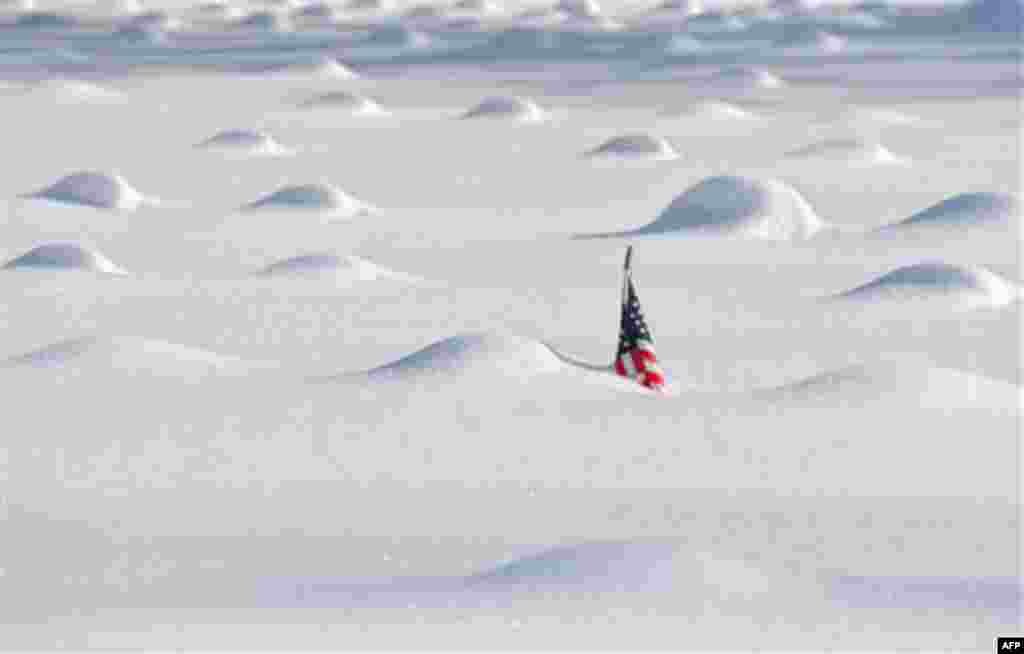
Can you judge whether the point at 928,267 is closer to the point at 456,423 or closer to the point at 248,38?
the point at 456,423

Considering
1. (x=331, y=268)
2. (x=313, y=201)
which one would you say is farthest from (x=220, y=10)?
(x=331, y=268)

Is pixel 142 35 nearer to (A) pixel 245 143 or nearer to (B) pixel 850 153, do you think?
(A) pixel 245 143

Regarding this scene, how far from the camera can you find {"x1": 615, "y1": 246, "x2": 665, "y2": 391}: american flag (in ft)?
19.7

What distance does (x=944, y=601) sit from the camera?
166 inches

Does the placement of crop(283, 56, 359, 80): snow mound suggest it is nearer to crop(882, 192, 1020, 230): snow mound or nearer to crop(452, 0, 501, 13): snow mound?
crop(452, 0, 501, 13): snow mound

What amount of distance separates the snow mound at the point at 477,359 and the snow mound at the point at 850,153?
6118mm

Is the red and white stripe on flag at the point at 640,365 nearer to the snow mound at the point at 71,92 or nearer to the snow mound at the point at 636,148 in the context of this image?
the snow mound at the point at 636,148

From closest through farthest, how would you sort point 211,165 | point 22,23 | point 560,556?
point 560,556, point 211,165, point 22,23

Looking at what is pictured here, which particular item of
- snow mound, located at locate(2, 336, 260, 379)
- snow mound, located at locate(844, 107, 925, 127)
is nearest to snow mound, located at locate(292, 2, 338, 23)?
snow mound, located at locate(844, 107, 925, 127)

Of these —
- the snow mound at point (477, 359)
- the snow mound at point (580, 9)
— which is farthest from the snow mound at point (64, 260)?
the snow mound at point (580, 9)

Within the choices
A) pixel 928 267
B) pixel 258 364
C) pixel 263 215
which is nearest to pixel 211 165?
pixel 263 215

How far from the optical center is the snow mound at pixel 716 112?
48.0 feet

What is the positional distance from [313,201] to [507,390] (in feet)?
14.3

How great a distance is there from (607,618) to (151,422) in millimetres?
1661
